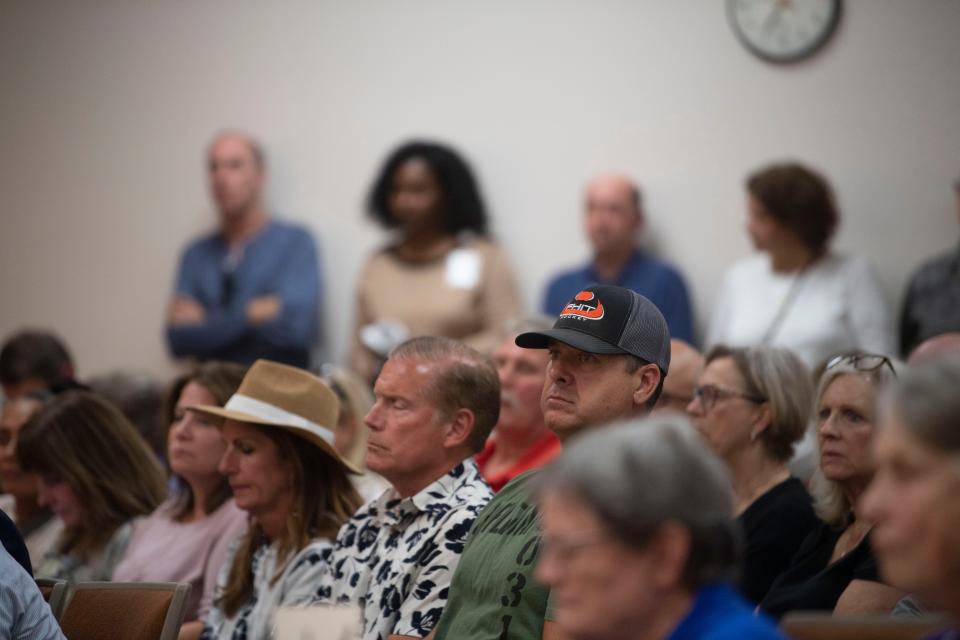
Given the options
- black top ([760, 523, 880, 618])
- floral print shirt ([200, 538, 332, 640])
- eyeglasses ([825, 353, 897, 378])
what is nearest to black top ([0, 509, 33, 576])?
floral print shirt ([200, 538, 332, 640])

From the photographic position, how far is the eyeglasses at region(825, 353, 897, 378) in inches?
110

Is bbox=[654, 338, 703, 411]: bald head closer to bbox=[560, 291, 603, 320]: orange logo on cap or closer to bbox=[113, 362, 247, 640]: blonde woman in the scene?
bbox=[560, 291, 603, 320]: orange logo on cap

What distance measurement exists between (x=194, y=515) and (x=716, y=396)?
151 cm

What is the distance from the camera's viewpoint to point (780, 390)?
3.22 m

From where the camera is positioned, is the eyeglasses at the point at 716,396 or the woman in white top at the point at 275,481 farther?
the eyeglasses at the point at 716,396

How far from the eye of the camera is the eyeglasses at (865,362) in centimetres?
279

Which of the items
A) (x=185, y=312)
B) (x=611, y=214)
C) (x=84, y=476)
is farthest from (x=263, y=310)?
(x=84, y=476)

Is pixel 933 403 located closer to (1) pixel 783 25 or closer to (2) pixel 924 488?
(2) pixel 924 488

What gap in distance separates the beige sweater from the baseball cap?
9.36 feet

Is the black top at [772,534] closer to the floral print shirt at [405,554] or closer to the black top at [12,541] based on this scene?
the floral print shirt at [405,554]

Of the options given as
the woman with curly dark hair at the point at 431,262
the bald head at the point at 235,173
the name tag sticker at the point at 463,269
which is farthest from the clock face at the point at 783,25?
the bald head at the point at 235,173

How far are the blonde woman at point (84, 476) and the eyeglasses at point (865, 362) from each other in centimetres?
200

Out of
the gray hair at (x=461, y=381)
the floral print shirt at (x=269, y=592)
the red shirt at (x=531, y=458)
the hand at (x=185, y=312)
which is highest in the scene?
the gray hair at (x=461, y=381)

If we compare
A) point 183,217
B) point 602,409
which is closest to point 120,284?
point 183,217
